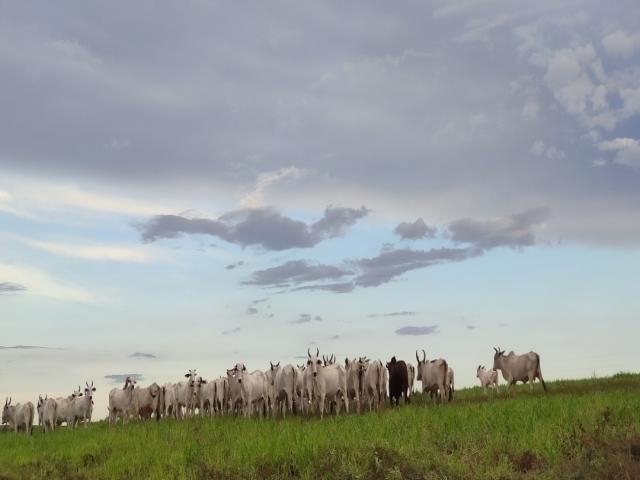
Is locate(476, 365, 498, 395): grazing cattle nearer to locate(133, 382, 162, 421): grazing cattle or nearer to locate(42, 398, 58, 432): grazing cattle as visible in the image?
locate(133, 382, 162, 421): grazing cattle

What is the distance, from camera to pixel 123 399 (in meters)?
34.9

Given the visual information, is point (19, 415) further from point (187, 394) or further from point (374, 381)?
point (374, 381)

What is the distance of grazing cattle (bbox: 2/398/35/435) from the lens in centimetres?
3684

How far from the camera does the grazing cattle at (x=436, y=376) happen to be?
2903cm

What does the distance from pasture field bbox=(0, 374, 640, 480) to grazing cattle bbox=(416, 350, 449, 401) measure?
771 centimetres

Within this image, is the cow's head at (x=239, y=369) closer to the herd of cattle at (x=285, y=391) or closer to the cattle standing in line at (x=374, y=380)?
the herd of cattle at (x=285, y=391)

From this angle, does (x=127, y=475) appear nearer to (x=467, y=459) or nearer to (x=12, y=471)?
(x=12, y=471)

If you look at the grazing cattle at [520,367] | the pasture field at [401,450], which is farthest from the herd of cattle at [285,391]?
the pasture field at [401,450]

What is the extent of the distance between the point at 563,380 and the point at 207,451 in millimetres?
24330

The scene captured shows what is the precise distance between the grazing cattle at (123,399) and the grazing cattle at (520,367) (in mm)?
18633

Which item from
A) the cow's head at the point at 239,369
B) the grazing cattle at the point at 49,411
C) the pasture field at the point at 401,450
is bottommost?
the pasture field at the point at 401,450

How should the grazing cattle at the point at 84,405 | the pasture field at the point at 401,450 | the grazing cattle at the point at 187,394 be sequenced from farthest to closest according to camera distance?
the grazing cattle at the point at 84,405
the grazing cattle at the point at 187,394
the pasture field at the point at 401,450

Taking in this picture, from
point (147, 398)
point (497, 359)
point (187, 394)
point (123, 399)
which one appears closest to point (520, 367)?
point (497, 359)

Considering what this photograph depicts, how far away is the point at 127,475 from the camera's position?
53.3ft
